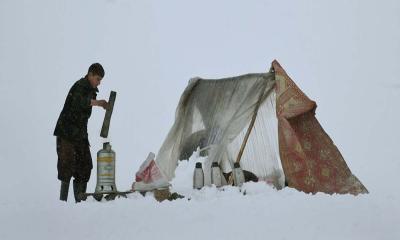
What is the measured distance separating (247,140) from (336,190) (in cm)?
119

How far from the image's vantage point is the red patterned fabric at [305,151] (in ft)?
20.4

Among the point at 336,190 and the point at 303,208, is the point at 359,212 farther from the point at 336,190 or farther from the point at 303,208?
the point at 336,190

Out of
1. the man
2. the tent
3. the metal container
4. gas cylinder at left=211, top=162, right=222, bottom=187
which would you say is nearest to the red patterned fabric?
the tent

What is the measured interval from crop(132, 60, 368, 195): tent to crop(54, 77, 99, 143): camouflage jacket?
794mm

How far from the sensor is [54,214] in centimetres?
478

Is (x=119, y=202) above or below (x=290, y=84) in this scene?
below

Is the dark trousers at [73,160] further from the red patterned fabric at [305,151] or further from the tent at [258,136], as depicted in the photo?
the red patterned fabric at [305,151]

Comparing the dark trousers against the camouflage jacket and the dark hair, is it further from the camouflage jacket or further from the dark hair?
the dark hair

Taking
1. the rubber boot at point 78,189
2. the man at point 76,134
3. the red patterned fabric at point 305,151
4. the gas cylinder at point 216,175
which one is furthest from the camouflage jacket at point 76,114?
the red patterned fabric at point 305,151

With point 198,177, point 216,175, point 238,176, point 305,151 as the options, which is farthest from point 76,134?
point 305,151

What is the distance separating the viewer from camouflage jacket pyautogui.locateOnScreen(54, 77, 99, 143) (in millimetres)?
5828

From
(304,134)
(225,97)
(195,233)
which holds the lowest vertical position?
(195,233)

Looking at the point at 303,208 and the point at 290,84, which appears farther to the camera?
the point at 290,84

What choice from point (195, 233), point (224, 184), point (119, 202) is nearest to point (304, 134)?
point (224, 184)
